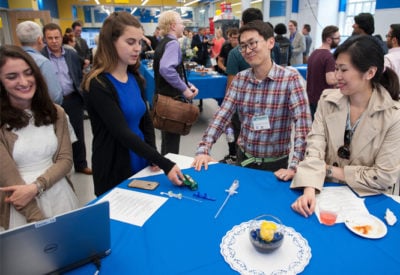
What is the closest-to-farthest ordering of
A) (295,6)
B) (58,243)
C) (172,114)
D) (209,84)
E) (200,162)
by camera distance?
(58,243), (200,162), (172,114), (209,84), (295,6)

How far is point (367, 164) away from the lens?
1421 millimetres

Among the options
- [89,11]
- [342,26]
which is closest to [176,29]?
[342,26]

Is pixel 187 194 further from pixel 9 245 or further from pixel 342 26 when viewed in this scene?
pixel 342 26

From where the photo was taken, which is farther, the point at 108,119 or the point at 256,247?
the point at 108,119

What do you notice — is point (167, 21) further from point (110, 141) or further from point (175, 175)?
point (175, 175)

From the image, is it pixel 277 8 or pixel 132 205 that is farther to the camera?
pixel 277 8

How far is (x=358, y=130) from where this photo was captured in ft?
4.63

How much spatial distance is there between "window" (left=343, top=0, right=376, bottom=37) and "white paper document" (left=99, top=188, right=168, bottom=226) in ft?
31.2

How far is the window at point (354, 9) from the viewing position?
8594 mm

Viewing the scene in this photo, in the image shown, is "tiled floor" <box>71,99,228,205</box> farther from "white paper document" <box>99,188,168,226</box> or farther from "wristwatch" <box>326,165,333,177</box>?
"wristwatch" <box>326,165,333,177</box>

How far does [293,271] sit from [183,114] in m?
1.87

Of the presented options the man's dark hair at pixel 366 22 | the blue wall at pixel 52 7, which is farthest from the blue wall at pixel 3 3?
the man's dark hair at pixel 366 22

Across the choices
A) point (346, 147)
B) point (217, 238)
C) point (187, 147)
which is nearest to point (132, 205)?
point (217, 238)

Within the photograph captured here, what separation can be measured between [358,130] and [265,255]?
31.6 inches
